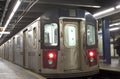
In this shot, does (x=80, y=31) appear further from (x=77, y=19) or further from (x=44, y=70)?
Answer: (x=44, y=70)

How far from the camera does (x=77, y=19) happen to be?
7.86 meters

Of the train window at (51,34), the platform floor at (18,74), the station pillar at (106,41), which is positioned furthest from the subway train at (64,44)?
the station pillar at (106,41)

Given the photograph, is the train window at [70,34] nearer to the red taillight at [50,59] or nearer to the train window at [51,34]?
the train window at [51,34]

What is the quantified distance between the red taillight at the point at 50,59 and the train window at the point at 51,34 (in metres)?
0.25

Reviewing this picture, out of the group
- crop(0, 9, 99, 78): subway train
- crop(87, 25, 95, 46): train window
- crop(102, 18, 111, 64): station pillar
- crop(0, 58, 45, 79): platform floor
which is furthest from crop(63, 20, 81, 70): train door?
crop(102, 18, 111, 64): station pillar

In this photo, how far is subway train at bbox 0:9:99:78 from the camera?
7430 millimetres

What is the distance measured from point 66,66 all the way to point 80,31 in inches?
48.2

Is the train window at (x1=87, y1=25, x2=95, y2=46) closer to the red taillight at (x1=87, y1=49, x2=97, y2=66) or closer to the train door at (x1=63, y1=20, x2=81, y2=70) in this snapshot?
the red taillight at (x1=87, y1=49, x2=97, y2=66)

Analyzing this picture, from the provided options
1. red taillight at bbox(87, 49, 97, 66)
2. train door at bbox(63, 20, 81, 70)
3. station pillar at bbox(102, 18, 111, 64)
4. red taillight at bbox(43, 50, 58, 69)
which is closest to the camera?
red taillight at bbox(43, 50, 58, 69)

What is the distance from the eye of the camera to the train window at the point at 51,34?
748 centimetres

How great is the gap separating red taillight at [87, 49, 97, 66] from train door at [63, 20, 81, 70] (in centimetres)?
37

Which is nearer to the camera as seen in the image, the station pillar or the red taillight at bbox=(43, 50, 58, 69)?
the red taillight at bbox=(43, 50, 58, 69)

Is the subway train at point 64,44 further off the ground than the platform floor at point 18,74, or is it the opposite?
the subway train at point 64,44

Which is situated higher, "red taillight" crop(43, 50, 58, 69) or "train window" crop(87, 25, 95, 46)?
"train window" crop(87, 25, 95, 46)
